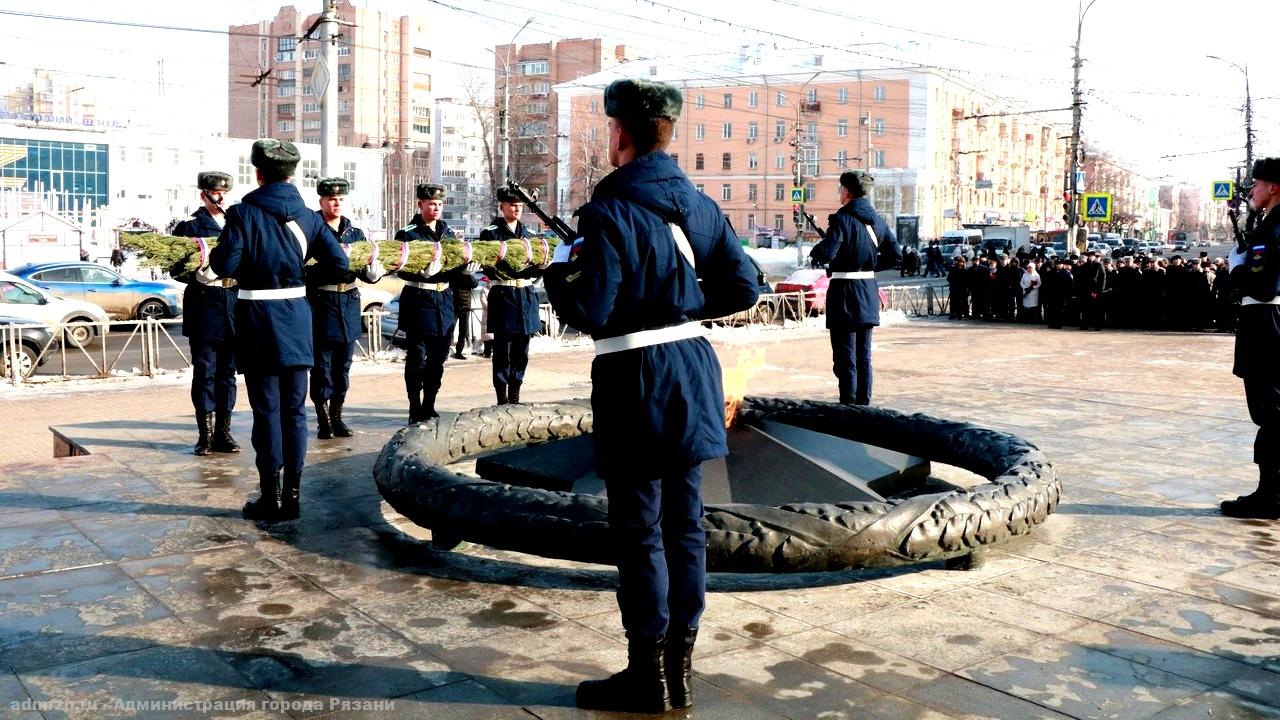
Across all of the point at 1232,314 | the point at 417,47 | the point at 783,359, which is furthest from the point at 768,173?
the point at 783,359

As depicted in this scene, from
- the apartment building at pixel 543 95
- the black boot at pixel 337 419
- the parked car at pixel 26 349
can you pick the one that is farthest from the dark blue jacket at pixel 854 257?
the apartment building at pixel 543 95

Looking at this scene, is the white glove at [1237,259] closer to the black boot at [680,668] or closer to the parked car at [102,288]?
the black boot at [680,668]

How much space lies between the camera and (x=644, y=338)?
3562 mm

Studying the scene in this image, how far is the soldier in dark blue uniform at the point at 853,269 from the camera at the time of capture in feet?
28.4

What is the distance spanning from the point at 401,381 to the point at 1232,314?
1493 cm

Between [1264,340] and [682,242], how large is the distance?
3.97 meters

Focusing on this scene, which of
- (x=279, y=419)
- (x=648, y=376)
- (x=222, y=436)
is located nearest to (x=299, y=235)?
(x=279, y=419)

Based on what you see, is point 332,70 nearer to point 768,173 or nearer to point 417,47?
point 768,173

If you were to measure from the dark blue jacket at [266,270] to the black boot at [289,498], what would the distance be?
21.7 inches

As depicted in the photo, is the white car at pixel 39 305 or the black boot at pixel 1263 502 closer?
the black boot at pixel 1263 502

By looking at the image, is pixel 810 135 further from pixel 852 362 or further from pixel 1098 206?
pixel 852 362

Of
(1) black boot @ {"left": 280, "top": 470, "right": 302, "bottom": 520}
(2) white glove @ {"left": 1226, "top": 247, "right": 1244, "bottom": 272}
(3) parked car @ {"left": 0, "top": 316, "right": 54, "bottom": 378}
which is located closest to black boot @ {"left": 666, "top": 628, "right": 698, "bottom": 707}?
(1) black boot @ {"left": 280, "top": 470, "right": 302, "bottom": 520}

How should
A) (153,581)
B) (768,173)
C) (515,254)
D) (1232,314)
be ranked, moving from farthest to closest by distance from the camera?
(768,173), (1232,314), (515,254), (153,581)

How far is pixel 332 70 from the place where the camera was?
17625mm
